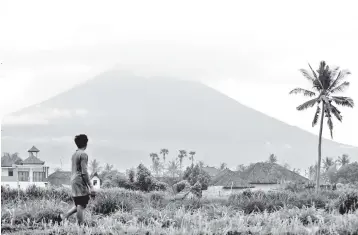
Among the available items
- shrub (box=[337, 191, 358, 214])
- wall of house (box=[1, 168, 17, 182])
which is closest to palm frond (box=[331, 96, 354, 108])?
shrub (box=[337, 191, 358, 214])

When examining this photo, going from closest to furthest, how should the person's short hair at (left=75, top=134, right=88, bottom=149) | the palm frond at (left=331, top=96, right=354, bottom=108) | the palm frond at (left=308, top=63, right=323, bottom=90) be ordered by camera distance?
the person's short hair at (left=75, top=134, right=88, bottom=149)
the palm frond at (left=331, top=96, right=354, bottom=108)
the palm frond at (left=308, top=63, right=323, bottom=90)

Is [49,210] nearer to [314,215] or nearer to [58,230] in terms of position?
[58,230]

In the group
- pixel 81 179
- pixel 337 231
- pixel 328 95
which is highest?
pixel 328 95

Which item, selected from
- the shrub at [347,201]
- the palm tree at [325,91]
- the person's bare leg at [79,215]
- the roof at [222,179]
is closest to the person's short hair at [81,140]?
the person's bare leg at [79,215]

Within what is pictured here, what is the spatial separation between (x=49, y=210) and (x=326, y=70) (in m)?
41.1

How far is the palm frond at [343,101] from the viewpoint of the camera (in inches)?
1927

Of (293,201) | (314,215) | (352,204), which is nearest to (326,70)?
(293,201)

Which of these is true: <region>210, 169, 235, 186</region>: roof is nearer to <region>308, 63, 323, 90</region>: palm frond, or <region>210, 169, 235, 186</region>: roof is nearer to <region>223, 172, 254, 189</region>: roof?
<region>223, 172, 254, 189</region>: roof

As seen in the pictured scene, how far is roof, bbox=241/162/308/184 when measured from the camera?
69438 millimetres

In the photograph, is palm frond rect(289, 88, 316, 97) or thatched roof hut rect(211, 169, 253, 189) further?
thatched roof hut rect(211, 169, 253, 189)

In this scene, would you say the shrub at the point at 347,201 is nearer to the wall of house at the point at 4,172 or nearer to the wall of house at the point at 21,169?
the wall of house at the point at 21,169

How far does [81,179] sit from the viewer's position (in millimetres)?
10461

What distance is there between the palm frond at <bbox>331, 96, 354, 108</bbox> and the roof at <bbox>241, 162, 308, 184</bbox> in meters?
19.3

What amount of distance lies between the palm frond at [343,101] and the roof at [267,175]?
760 inches
